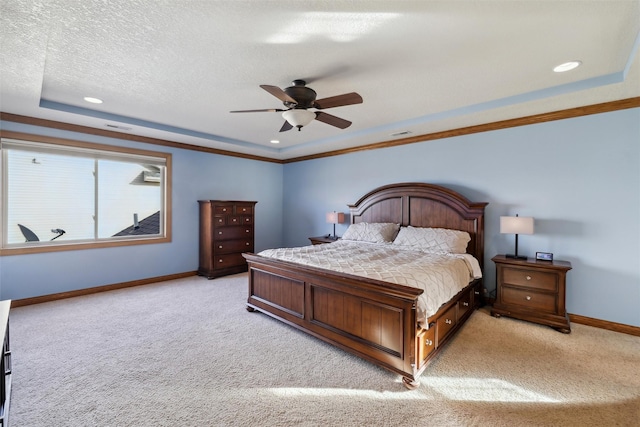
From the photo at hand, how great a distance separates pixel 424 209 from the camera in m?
4.39

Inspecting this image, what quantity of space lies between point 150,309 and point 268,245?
327 centimetres

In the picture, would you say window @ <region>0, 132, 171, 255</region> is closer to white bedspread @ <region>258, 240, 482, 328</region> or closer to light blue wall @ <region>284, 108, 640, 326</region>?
white bedspread @ <region>258, 240, 482, 328</region>

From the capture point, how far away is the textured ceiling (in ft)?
5.91

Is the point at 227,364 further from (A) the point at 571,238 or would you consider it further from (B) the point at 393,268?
(A) the point at 571,238

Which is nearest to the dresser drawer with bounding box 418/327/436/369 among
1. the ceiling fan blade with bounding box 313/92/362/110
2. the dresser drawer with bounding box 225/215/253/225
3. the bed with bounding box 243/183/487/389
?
the bed with bounding box 243/183/487/389

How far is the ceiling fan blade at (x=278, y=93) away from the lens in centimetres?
225

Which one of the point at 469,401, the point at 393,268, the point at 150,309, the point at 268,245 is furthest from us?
the point at 268,245

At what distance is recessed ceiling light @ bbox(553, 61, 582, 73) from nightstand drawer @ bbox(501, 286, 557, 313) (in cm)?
233

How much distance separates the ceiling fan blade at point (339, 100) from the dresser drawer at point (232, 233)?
3.48 metres

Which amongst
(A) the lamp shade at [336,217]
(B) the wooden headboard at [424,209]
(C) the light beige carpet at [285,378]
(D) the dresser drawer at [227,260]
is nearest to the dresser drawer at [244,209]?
(D) the dresser drawer at [227,260]

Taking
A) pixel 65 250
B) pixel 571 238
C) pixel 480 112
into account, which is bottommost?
pixel 65 250

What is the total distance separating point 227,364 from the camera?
2.41m

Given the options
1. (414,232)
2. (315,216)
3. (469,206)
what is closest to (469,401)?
(414,232)

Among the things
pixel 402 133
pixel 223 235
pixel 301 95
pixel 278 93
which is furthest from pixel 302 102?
pixel 223 235
